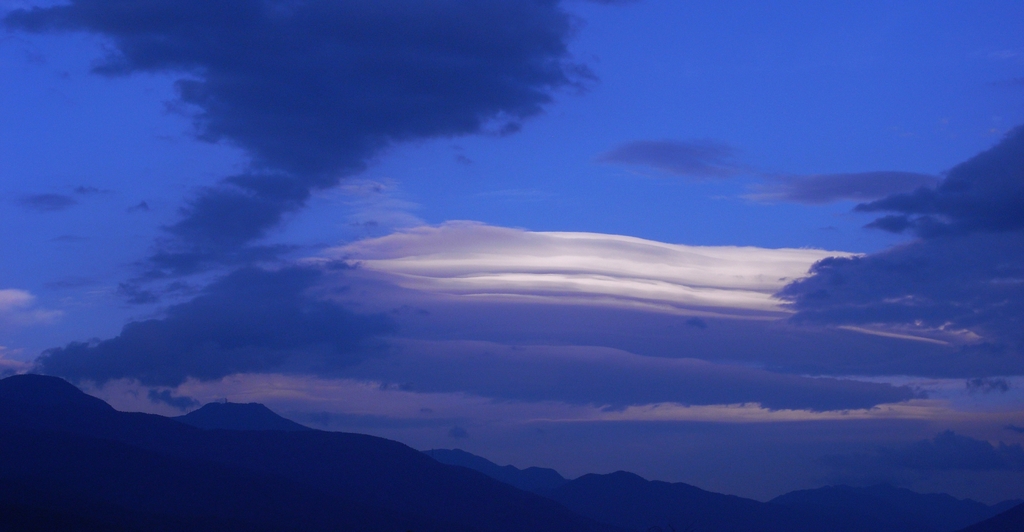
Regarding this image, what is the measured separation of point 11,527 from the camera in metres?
198
